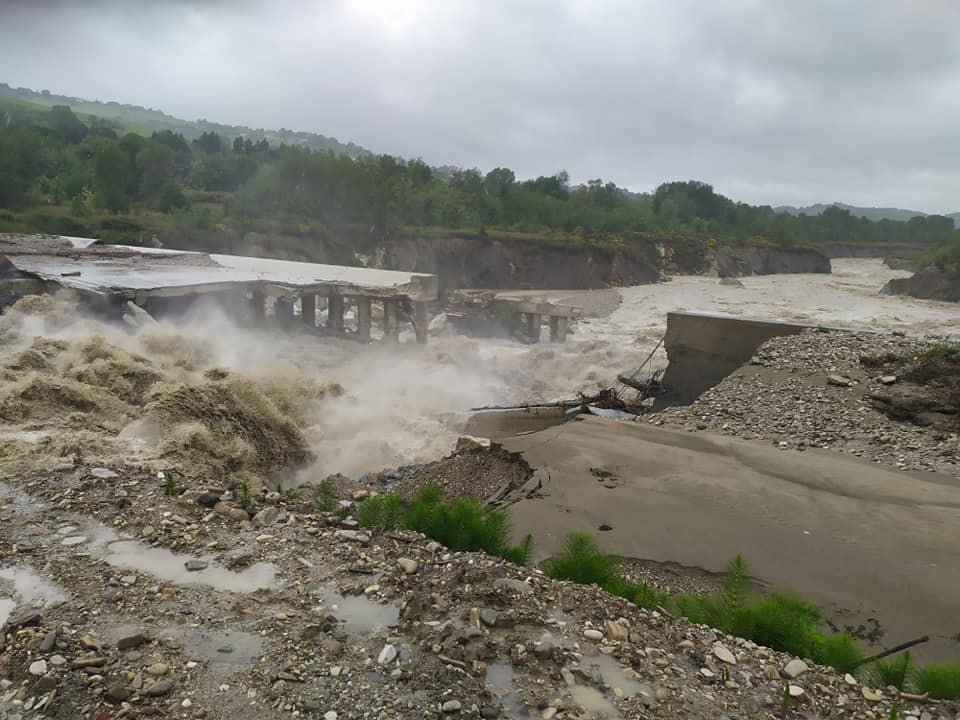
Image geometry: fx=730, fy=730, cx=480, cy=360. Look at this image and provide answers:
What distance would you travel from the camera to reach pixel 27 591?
19.2 feet

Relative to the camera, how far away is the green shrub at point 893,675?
5.28 m

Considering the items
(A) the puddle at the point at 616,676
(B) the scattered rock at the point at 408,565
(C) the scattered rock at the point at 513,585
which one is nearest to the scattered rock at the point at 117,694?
(B) the scattered rock at the point at 408,565

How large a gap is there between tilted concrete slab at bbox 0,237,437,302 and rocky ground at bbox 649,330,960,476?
1320 cm

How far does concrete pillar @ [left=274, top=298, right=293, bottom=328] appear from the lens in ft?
83.8

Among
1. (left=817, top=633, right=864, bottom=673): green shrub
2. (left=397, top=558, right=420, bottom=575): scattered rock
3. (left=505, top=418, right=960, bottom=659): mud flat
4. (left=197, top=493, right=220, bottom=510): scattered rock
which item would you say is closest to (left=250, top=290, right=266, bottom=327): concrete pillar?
(left=505, top=418, right=960, bottom=659): mud flat

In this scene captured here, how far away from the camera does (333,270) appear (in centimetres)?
2947

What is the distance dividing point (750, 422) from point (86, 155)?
164 ft

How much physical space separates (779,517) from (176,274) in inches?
787

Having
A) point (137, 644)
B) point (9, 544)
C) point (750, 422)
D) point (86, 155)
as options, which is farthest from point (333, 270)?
point (86, 155)

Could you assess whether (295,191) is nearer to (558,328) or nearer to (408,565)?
(558,328)

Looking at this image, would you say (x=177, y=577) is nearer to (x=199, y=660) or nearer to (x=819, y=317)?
(x=199, y=660)

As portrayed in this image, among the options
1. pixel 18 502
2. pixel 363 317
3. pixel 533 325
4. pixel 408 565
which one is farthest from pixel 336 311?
pixel 408 565

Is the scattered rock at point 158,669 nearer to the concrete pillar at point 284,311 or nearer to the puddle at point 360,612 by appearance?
the puddle at point 360,612

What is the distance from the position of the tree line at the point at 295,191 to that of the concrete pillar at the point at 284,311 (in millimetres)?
16715
